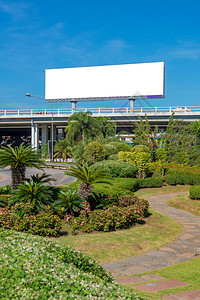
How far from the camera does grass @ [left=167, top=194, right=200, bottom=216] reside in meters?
17.7

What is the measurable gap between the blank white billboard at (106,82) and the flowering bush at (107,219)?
48.6m

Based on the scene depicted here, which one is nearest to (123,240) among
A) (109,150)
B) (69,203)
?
(69,203)

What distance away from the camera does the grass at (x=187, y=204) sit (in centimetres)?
1767

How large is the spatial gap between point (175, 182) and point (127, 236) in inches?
644

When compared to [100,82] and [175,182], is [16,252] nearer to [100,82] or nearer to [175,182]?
[175,182]

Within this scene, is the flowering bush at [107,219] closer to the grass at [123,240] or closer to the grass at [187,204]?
the grass at [123,240]

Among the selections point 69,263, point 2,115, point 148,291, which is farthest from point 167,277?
point 2,115

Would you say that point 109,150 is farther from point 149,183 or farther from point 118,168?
point 149,183

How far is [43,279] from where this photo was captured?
16.1ft

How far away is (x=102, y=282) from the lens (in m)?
5.33

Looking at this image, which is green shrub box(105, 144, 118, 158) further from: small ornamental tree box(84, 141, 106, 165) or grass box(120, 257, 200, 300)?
grass box(120, 257, 200, 300)

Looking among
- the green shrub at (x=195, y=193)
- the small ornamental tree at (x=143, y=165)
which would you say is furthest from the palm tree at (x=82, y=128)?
the green shrub at (x=195, y=193)

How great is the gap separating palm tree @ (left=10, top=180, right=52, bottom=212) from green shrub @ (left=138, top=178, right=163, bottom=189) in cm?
1339

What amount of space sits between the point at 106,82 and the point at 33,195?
52.8 meters
